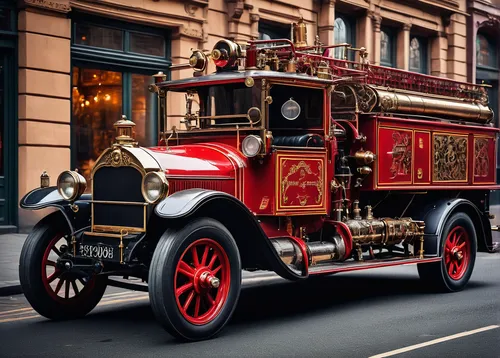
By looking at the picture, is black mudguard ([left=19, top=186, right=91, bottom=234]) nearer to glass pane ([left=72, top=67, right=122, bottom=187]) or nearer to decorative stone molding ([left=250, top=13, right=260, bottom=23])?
glass pane ([left=72, top=67, right=122, bottom=187])

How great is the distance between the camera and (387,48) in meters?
24.6

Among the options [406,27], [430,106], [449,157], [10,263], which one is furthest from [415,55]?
[10,263]

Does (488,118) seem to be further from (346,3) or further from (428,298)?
(346,3)

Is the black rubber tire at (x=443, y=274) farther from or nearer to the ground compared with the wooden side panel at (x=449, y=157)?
nearer to the ground

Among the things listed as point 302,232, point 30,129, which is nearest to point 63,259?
point 302,232

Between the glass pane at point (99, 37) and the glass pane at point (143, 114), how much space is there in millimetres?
898

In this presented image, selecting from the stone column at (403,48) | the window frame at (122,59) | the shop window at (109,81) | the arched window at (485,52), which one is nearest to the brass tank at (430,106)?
the window frame at (122,59)

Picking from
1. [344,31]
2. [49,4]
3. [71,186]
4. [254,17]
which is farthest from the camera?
[344,31]

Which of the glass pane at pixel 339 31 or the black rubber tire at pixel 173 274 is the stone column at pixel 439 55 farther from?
the black rubber tire at pixel 173 274

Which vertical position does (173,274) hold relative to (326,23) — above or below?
below

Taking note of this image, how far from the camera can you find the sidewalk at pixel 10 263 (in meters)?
10.2

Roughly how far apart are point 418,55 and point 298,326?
19299mm

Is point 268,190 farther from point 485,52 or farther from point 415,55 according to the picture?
point 485,52

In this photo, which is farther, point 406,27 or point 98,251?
point 406,27
